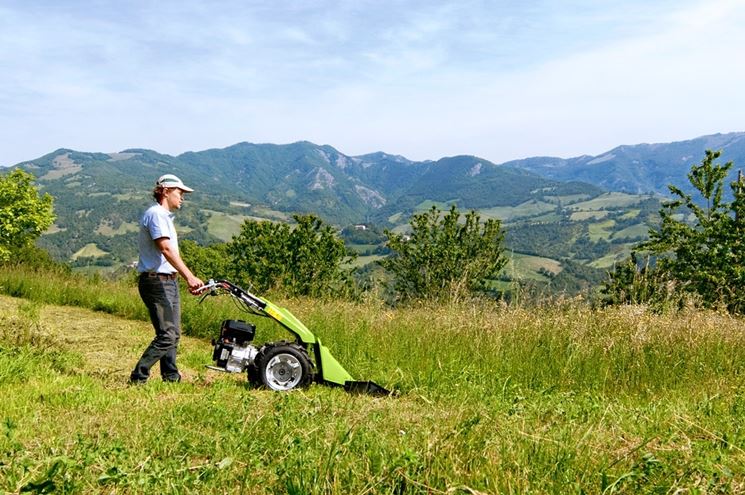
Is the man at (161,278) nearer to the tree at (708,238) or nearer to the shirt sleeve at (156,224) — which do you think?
the shirt sleeve at (156,224)

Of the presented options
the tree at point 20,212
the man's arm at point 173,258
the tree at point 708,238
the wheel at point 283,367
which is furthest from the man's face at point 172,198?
the tree at point 20,212

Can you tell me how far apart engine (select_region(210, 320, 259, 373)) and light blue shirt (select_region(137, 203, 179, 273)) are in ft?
2.90

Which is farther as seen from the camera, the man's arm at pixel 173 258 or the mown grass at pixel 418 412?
the man's arm at pixel 173 258

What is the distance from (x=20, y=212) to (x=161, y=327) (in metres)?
44.6

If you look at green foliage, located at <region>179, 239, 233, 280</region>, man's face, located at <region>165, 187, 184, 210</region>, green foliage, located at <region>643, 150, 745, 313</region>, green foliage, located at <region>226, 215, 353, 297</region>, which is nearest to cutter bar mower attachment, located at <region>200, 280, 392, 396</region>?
man's face, located at <region>165, 187, 184, 210</region>

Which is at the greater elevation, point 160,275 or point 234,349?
point 160,275

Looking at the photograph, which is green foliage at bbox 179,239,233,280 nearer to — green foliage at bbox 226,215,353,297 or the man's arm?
green foliage at bbox 226,215,353,297

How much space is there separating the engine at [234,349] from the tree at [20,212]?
42.2 m

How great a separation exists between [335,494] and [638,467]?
1.51 m

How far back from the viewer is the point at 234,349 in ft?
20.2

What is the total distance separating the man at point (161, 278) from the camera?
5746 mm

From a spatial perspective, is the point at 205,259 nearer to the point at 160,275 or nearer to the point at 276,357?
the point at 160,275

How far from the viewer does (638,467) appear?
9.42ft

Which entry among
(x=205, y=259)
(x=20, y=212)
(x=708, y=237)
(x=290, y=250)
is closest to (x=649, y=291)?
(x=708, y=237)
